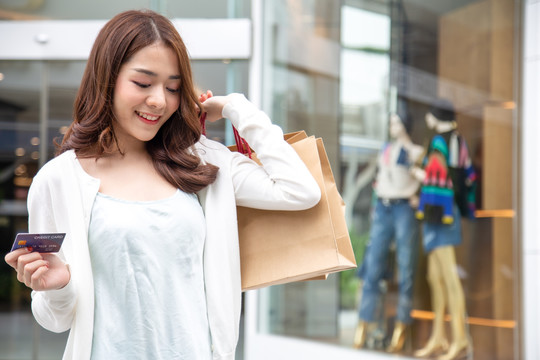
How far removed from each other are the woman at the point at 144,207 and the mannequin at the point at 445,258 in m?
3.30

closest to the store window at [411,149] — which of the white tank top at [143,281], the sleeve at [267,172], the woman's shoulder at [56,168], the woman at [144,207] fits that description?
the sleeve at [267,172]

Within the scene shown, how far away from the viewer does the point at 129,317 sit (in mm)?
1479

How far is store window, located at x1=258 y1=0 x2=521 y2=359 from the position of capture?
4398mm

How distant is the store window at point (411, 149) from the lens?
4398 millimetres

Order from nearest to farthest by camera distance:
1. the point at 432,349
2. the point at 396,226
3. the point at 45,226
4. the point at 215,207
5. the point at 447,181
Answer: the point at 45,226, the point at 215,207, the point at 447,181, the point at 432,349, the point at 396,226

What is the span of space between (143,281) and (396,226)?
3.85 meters

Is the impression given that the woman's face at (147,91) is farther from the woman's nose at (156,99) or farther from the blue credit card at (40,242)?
the blue credit card at (40,242)

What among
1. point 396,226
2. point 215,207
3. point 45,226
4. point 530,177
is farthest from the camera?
point 396,226

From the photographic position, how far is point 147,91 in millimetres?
1520

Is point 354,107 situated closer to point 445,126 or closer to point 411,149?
point 411,149

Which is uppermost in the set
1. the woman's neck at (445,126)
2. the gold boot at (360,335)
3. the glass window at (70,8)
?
the glass window at (70,8)

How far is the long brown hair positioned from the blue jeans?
3583 mm

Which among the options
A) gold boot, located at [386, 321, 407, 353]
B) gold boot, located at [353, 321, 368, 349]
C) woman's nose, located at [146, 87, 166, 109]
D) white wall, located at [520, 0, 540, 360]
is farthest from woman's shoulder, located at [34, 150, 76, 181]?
gold boot, located at [353, 321, 368, 349]

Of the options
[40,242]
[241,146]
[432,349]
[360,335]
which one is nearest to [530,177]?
[432,349]
